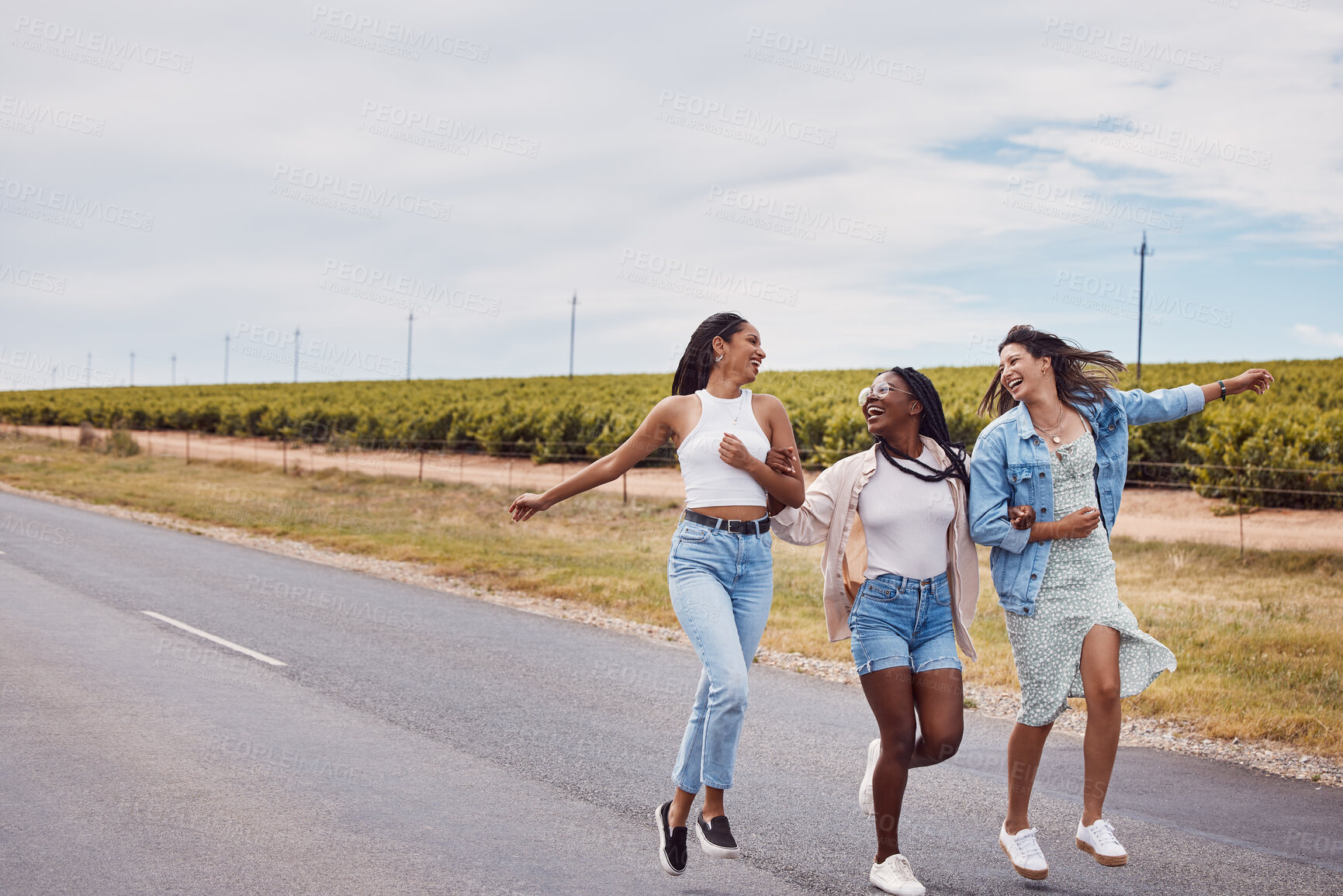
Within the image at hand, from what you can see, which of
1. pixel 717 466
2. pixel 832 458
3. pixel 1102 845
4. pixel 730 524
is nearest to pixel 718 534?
pixel 730 524

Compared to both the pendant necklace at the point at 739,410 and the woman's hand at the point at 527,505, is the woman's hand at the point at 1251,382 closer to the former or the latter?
the pendant necklace at the point at 739,410

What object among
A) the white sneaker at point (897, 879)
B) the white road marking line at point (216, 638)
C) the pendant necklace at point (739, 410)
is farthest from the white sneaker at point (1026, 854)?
the white road marking line at point (216, 638)

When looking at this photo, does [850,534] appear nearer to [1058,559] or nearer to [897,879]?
[1058,559]

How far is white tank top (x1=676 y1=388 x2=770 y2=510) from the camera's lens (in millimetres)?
3814

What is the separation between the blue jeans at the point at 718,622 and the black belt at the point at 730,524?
2 centimetres

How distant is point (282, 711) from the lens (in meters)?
6.36

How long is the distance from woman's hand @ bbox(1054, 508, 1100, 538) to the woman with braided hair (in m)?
0.32

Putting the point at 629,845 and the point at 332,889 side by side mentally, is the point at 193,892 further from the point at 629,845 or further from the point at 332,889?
the point at 629,845

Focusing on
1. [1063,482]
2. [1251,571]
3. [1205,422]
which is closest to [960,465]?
[1063,482]

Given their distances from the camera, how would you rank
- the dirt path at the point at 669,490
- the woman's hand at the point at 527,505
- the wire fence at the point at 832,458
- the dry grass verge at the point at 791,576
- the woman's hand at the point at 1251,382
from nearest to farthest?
the woman's hand at the point at 527,505, the woman's hand at the point at 1251,382, the dry grass verge at the point at 791,576, the dirt path at the point at 669,490, the wire fence at the point at 832,458

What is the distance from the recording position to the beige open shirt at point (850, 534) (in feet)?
12.8

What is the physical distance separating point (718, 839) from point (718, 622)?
776mm

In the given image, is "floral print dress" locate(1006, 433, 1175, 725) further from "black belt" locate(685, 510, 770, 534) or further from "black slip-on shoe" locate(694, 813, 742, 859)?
"black slip-on shoe" locate(694, 813, 742, 859)

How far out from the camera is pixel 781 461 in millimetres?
3807
